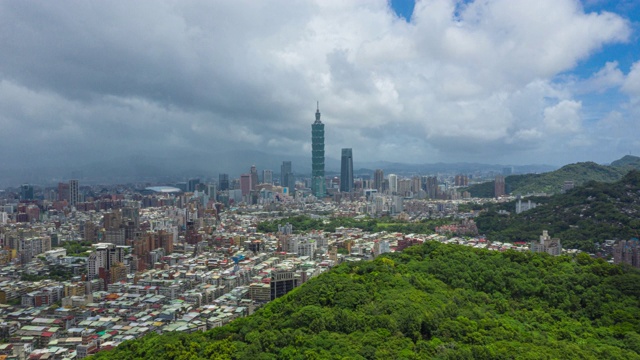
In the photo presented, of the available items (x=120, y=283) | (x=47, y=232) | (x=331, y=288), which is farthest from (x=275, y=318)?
(x=47, y=232)

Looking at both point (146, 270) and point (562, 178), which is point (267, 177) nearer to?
point (562, 178)

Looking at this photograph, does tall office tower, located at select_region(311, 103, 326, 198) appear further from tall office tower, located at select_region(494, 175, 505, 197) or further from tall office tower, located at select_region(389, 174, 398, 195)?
tall office tower, located at select_region(494, 175, 505, 197)

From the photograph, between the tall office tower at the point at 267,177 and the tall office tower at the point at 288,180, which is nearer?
the tall office tower at the point at 288,180

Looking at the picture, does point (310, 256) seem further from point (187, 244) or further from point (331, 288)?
point (331, 288)

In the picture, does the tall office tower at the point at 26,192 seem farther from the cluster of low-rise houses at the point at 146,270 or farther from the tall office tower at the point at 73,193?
the cluster of low-rise houses at the point at 146,270

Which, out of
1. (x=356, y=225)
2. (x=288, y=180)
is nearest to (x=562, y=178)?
(x=356, y=225)

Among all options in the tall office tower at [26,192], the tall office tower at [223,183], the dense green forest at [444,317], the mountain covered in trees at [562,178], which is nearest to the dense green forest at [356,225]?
the mountain covered in trees at [562,178]
